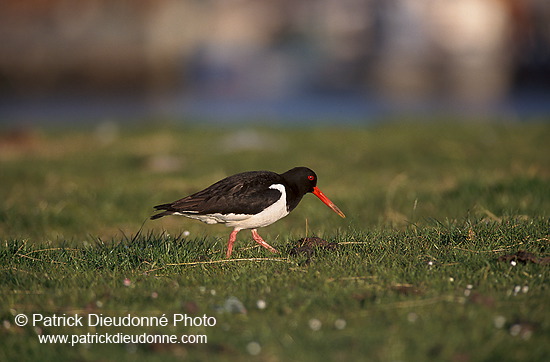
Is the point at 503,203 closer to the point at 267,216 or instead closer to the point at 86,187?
the point at 267,216

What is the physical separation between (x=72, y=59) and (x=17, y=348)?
275 ft

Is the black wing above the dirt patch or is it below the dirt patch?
above

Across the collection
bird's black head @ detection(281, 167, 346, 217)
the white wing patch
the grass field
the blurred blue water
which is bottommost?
the blurred blue water

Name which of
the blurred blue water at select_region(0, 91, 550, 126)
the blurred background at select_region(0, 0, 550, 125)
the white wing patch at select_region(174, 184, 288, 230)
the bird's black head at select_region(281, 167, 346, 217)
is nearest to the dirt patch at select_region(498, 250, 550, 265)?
the bird's black head at select_region(281, 167, 346, 217)

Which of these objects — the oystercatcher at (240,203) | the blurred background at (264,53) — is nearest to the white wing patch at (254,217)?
the oystercatcher at (240,203)

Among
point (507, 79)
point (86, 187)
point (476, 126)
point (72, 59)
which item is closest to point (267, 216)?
point (86, 187)

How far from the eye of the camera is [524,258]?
679 centimetres

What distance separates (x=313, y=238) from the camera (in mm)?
7914

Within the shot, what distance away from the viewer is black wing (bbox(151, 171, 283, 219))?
25.6 feet

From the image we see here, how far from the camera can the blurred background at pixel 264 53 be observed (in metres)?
60.1

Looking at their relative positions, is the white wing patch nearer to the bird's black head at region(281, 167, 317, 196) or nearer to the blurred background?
the bird's black head at region(281, 167, 317, 196)

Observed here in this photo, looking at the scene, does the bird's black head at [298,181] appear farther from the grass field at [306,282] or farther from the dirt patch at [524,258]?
the dirt patch at [524,258]

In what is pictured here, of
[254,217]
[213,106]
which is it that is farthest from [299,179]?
[213,106]

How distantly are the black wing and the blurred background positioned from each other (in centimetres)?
4072
